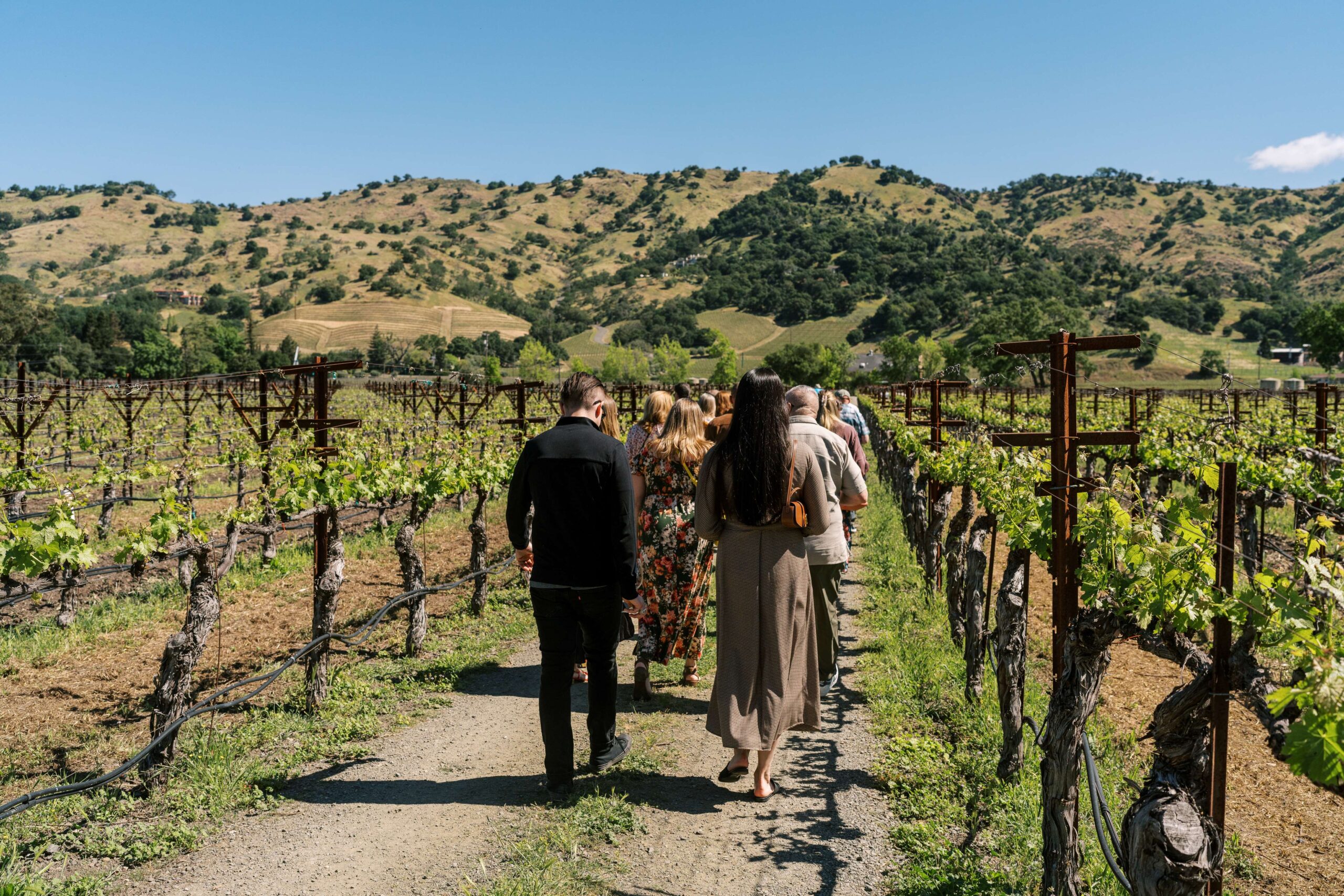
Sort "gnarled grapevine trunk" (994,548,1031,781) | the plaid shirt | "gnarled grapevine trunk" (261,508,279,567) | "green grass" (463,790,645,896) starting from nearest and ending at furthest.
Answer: "green grass" (463,790,645,896)
"gnarled grapevine trunk" (994,548,1031,781)
the plaid shirt
"gnarled grapevine trunk" (261,508,279,567)

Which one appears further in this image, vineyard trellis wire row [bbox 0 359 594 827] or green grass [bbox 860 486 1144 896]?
vineyard trellis wire row [bbox 0 359 594 827]

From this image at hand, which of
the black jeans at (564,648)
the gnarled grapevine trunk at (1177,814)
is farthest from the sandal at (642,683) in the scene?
the gnarled grapevine trunk at (1177,814)

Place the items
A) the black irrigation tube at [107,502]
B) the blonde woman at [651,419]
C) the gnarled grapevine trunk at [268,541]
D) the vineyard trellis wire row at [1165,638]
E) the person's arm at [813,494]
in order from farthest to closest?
the gnarled grapevine trunk at [268,541]
the black irrigation tube at [107,502]
the blonde woman at [651,419]
the person's arm at [813,494]
the vineyard trellis wire row at [1165,638]

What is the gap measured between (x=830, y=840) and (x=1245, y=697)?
5.54ft

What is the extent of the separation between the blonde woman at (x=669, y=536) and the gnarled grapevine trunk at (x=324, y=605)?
1888 mm

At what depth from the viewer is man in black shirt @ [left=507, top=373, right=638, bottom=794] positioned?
12.4 feet

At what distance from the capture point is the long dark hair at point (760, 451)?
3.61 m

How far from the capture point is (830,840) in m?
3.46

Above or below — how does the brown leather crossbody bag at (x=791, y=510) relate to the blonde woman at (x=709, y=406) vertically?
below

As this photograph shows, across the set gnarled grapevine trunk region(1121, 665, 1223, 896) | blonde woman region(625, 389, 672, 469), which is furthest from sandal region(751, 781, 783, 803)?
blonde woman region(625, 389, 672, 469)

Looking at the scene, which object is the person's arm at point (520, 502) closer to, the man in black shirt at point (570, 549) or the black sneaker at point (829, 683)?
the man in black shirt at point (570, 549)

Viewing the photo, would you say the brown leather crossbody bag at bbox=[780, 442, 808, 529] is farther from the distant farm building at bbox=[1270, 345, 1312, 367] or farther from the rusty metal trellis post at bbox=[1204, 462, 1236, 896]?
the distant farm building at bbox=[1270, 345, 1312, 367]

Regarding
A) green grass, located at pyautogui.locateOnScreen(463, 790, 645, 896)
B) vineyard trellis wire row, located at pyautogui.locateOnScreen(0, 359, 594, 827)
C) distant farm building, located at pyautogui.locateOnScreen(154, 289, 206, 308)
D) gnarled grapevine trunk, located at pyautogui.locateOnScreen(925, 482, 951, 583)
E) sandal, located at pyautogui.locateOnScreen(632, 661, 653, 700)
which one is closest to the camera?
green grass, located at pyautogui.locateOnScreen(463, 790, 645, 896)

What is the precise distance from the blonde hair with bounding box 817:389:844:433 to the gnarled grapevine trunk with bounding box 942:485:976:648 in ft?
3.87
